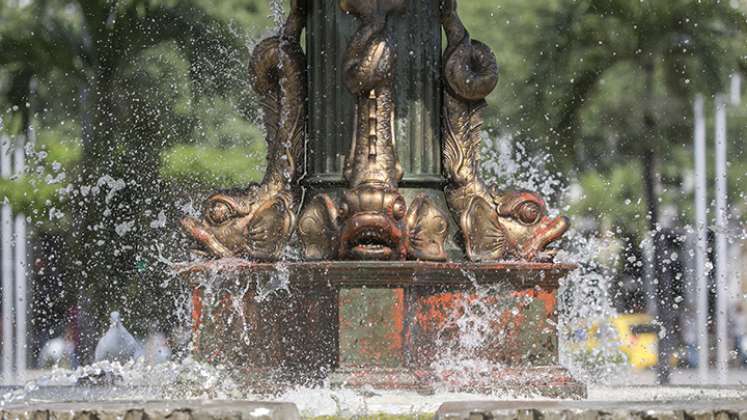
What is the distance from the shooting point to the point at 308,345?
905cm

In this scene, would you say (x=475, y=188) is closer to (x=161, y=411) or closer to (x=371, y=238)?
(x=371, y=238)

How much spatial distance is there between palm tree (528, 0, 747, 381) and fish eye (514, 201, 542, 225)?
14.9 m

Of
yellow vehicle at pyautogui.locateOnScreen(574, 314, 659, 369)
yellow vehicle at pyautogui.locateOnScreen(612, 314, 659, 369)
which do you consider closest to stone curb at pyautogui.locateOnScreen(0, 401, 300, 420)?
yellow vehicle at pyautogui.locateOnScreen(574, 314, 659, 369)

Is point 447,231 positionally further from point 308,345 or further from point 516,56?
point 516,56

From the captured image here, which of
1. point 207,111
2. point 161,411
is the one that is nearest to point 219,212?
point 161,411

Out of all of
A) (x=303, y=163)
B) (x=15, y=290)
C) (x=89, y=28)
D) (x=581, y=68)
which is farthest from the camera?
(x=15, y=290)

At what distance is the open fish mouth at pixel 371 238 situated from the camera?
29.0 ft

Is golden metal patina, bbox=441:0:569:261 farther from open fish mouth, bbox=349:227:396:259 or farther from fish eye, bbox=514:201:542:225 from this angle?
open fish mouth, bbox=349:227:396:259

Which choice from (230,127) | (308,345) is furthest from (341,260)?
(230,127)

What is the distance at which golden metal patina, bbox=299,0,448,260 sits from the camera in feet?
29.5

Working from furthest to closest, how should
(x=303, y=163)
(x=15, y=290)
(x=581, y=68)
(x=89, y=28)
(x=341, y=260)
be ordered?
(x=15, y=290)
(x=581, y=68)
(x=89, y=28)
(x=303, y=163)
(x=341, y=260)

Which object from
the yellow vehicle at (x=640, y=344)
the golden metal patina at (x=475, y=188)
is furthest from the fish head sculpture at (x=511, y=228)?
the yellow vehicle at (x=640, y=344)

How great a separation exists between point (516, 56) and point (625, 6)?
280 cm

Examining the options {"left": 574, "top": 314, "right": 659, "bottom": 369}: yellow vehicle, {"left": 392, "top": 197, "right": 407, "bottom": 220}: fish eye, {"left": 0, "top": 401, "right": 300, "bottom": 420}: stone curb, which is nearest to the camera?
{"left": 0, "top": 401, "right": 300, "bottom": 420}: stone curb
